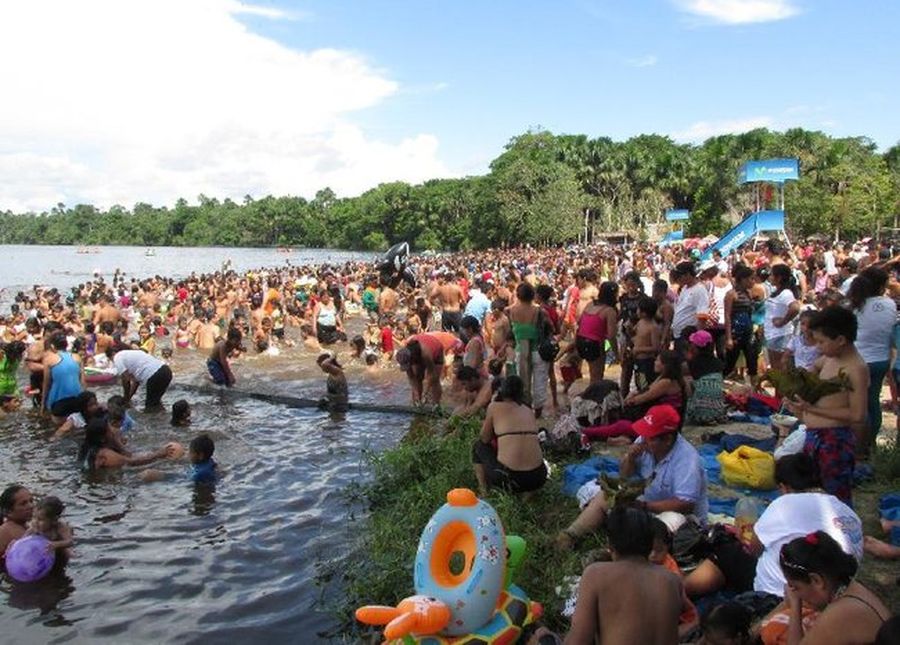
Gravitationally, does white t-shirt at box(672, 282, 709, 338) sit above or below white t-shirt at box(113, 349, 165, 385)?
above

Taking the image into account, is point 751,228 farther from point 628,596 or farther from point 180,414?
point 628,596

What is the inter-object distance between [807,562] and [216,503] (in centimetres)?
622

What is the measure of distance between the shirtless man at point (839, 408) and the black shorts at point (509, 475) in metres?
2.12

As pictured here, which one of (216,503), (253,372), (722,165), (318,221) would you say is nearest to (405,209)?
(318,221)

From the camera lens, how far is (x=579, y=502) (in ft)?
19.7

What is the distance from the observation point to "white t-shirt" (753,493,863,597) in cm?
380

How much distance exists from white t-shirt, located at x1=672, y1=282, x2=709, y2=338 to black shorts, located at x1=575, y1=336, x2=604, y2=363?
1.11m

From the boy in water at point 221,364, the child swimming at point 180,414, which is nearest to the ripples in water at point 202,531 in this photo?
the child swimming at point 180,414

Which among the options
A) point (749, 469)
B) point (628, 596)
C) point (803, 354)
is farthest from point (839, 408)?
point (803, 354)

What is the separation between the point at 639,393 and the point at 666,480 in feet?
9.19

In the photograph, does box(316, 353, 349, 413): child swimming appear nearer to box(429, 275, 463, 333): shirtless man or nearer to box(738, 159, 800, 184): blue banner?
box(429, 275, 463, 333): shirtless man

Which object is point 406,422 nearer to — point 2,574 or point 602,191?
point 2,574

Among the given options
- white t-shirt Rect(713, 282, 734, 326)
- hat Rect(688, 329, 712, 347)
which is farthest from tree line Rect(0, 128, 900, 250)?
hat Rect(688, 329, 712, 347)

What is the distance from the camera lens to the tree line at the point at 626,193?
45.2 m
